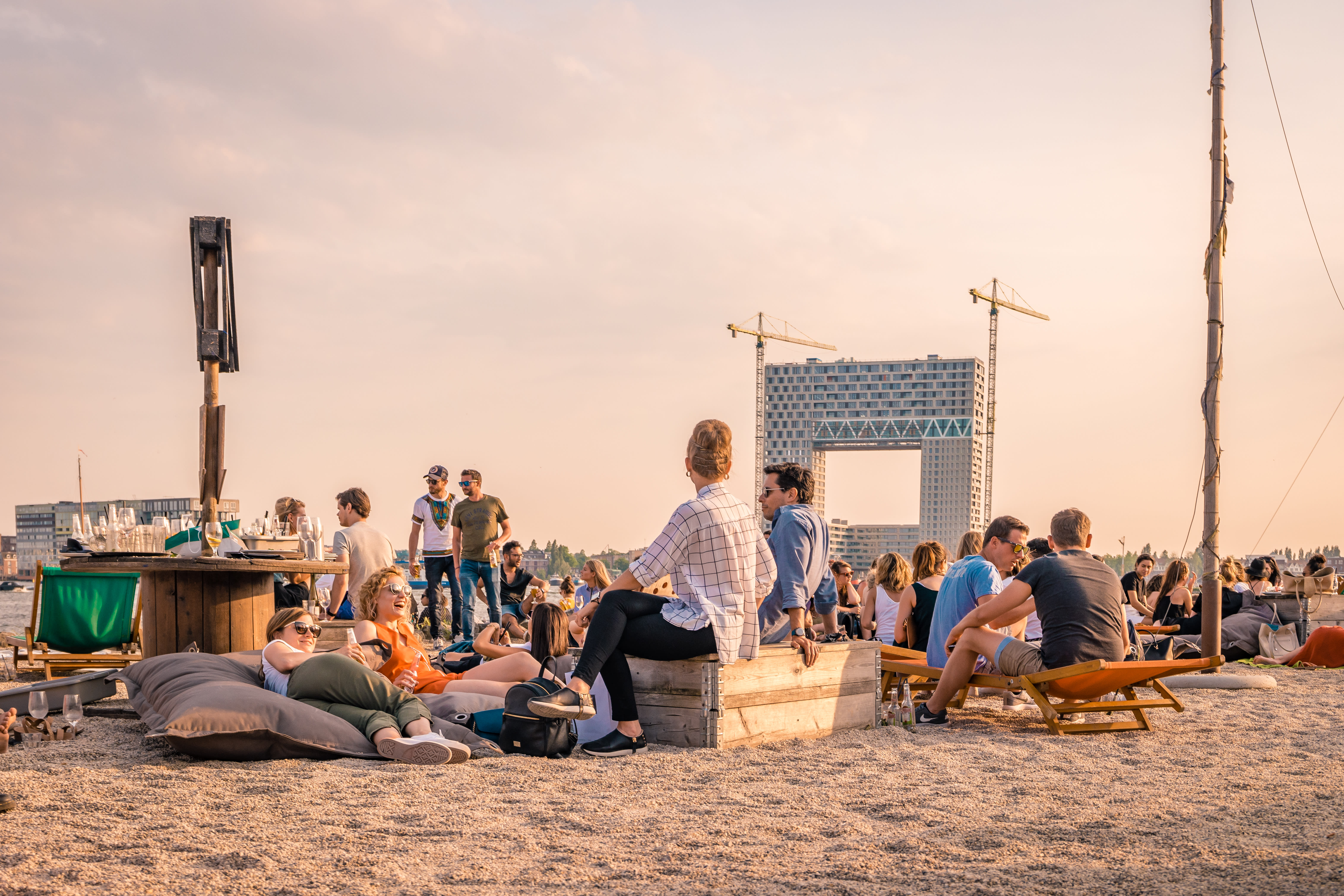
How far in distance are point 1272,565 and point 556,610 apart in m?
10.2

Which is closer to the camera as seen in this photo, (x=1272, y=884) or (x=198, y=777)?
(x=1272, y=884)

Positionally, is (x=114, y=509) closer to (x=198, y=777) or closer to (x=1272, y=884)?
(x=198, y=777)

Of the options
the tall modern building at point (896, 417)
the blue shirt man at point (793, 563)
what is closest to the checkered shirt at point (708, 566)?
the blue shirt man at point (793, 563)

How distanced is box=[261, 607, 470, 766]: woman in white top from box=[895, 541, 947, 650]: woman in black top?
3638 mm

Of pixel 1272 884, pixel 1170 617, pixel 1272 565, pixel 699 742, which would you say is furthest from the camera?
pixel 1272 565

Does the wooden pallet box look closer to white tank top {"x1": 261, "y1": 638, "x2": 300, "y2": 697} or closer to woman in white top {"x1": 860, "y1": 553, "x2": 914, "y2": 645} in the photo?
white tank top {"x1": 261, "y1": 638, "x2": 300, "y2": 697}

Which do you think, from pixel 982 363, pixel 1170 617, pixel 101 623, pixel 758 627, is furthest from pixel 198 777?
pixel 982 363

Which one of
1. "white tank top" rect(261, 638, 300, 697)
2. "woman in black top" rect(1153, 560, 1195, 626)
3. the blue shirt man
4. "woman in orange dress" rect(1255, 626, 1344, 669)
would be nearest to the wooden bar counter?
"white tank top" rect(261, 638, 300, 697)

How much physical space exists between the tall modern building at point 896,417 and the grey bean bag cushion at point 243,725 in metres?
153

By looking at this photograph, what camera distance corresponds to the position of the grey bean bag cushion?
15.4ft

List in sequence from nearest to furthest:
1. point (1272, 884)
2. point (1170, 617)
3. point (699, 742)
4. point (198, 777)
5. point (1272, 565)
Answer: point (1272, 884) → point (198, 777) → point (699, 742) → point (1170, 617) → point (1272, 565)

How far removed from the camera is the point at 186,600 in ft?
21.4

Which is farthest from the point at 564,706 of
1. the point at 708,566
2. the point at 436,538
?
the point at 436,538

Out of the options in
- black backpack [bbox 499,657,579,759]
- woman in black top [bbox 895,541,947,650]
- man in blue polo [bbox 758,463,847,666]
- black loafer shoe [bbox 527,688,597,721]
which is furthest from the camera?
woman in black top [bbox 895,541,947,650]
